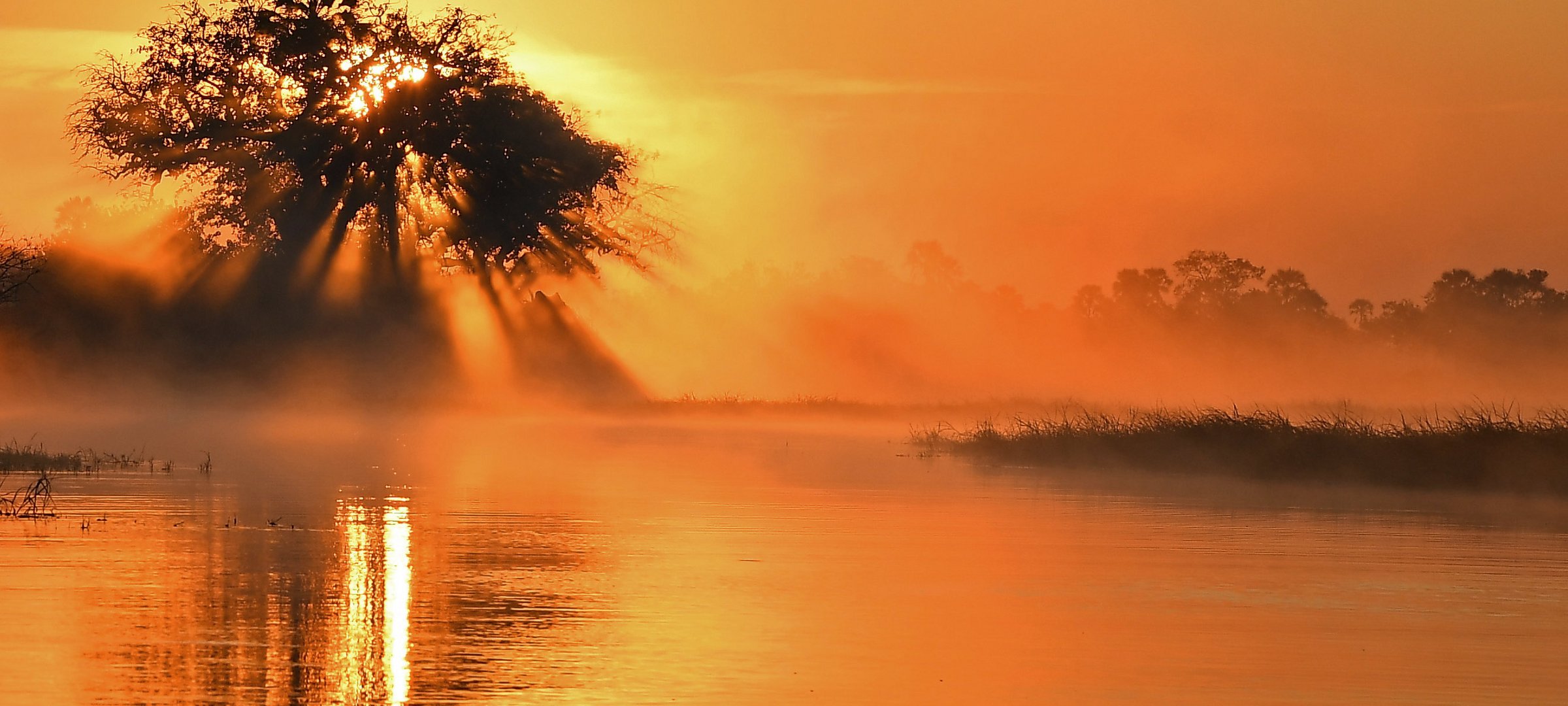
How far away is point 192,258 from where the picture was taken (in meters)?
74.1

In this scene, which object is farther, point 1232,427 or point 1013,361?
point 1013,361

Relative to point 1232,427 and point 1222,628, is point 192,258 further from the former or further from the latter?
point 1222,628

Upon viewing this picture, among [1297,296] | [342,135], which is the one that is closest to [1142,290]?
[1297,296]

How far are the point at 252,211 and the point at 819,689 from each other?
64.0 metres

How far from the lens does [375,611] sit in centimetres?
1590

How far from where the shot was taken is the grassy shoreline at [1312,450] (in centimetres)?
3591

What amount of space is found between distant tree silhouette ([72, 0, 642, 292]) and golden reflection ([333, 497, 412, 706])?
48.2 metres

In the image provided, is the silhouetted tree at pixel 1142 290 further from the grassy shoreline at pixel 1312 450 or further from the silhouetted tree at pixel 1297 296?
the grassy shoreline at pixel 1312 450

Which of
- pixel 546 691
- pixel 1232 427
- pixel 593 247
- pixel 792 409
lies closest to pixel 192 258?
pixel 593 247

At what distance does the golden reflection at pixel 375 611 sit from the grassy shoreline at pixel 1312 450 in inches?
754

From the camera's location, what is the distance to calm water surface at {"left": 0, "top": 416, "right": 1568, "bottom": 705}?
516 inches

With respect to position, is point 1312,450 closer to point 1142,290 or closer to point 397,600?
point 397,600

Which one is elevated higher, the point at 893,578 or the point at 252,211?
the point at 252,211

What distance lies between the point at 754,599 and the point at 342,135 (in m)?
56.9
